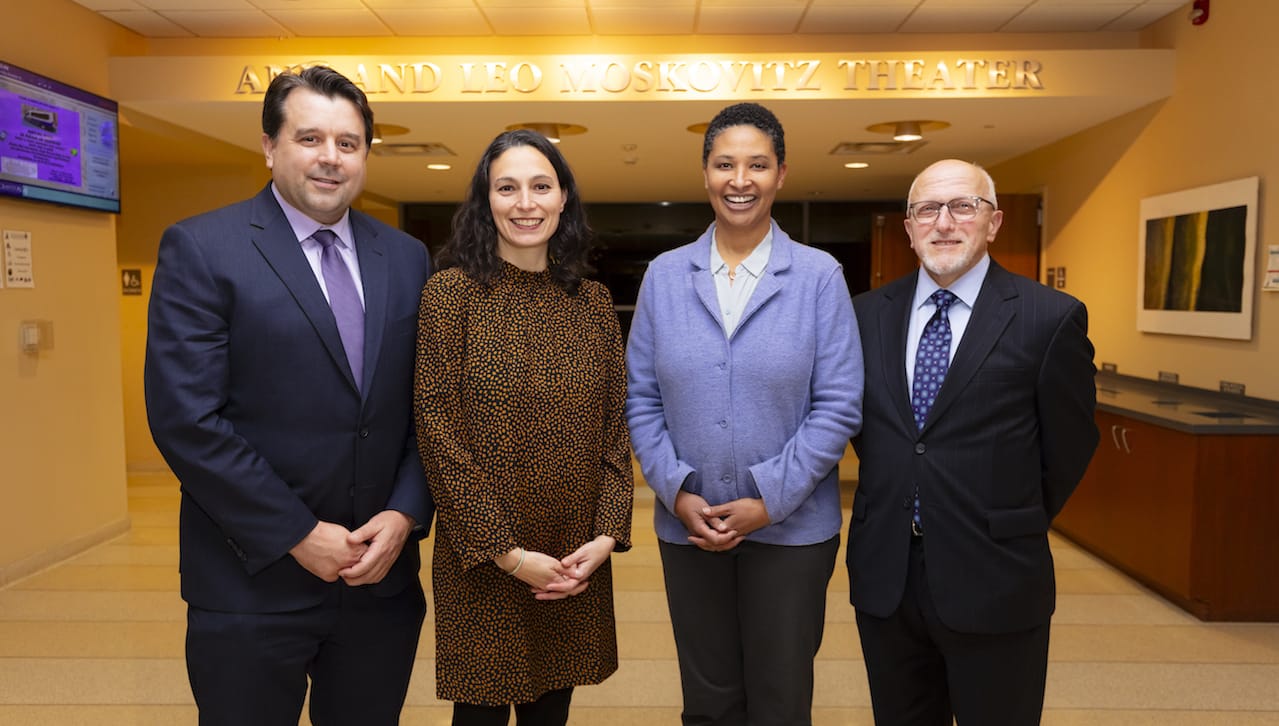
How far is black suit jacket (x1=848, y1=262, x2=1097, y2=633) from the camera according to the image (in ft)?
6.47

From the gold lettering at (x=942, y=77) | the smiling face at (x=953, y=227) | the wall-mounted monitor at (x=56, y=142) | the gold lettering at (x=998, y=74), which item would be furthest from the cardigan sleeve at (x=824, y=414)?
the wall-mounted monitor at (x=56, y=142)

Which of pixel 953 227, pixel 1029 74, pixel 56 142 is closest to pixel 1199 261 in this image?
pixel 1029 74

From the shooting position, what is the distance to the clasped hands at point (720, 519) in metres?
2.03

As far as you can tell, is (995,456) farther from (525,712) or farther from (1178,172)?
(1178,172)

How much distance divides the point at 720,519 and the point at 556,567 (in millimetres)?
420

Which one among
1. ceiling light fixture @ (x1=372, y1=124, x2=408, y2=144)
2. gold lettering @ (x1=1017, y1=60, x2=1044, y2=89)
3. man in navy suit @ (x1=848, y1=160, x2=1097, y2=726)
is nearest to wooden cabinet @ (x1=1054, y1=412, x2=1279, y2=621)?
gold lettering @ (x1=1017, y1=60, x2=1044, y2=89)

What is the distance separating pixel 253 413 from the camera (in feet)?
5.91

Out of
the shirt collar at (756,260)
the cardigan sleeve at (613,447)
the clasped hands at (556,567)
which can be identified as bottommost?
the clasped hands at (556,567)

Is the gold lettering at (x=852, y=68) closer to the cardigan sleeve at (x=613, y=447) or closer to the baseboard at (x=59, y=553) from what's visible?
the cardigan sleeve at (x=613, y=447)

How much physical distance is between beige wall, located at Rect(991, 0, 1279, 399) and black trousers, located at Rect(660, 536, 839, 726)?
13.2ft

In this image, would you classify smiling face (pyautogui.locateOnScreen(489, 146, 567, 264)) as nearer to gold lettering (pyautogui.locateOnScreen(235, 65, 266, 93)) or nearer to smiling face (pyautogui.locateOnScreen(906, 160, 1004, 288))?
smiling face (pyautogui.locateOnScreen(906, 160, 1004, 288))

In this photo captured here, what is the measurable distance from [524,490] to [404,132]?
571 cm

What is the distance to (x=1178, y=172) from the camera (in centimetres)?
554

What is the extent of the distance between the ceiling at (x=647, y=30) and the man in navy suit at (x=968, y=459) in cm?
385
